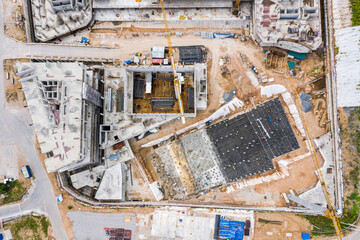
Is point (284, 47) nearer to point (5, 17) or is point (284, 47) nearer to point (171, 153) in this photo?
point (171, 153)

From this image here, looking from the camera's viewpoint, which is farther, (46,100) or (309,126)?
(309,126)

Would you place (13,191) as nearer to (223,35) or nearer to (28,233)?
(28,233)

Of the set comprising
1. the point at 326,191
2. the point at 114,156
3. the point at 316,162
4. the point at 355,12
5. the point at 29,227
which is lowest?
the point at 29,227

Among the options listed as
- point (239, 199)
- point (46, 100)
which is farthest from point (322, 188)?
point (46, 100)

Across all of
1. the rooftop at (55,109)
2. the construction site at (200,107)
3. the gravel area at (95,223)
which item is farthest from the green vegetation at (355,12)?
the gravel area at (95,223)

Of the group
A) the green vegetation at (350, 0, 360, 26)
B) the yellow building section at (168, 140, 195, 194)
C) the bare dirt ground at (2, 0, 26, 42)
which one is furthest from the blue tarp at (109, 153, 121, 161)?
the green vegetation at (350, 0, 360, 26)

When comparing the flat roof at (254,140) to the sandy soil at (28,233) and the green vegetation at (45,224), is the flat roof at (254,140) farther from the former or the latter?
the sandy soil at (28,233)

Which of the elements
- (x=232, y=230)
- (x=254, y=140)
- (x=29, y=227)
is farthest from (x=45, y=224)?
(x=254, y=140)
